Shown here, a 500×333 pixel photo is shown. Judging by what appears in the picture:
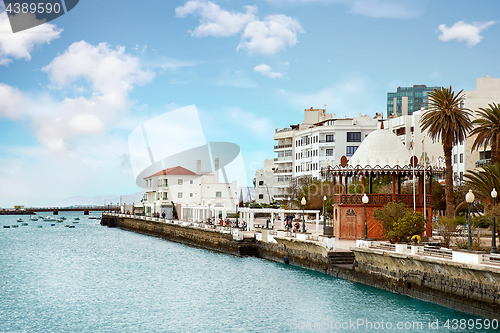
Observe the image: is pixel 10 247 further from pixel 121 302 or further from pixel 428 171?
pixel 428 171

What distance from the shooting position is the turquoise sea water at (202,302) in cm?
2388

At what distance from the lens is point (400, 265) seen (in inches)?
1109

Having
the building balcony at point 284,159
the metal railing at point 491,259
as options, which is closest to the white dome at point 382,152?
the metal railing at point 491,259

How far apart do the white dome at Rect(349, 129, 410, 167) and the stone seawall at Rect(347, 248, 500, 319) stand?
37.0ft

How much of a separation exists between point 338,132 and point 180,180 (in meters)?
32.0

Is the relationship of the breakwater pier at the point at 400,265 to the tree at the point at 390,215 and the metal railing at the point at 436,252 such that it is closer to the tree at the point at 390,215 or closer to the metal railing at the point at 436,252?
the metal railing at the point at 436,252

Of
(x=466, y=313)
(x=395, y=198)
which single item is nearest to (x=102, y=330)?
(x=466, y=313)

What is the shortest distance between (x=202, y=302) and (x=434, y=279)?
11682 mm

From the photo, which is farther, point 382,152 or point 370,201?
point 382,152

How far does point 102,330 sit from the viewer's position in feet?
78.0

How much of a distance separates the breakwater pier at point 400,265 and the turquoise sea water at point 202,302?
62 cm

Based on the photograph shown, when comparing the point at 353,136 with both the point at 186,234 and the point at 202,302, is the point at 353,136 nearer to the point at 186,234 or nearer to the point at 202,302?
the point at 186,234

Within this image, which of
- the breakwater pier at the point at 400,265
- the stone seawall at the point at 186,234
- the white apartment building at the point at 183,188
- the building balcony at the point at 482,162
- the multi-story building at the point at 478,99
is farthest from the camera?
the white apartment building at the point at 183,188

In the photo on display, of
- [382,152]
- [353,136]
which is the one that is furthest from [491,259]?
[353,136]
